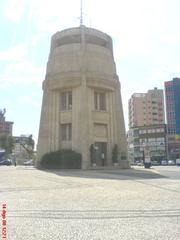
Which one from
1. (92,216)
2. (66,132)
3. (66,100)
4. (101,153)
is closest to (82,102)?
(66,100)

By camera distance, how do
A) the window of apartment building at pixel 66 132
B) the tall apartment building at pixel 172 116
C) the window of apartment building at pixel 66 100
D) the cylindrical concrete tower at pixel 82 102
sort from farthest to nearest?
the tall apartment building at pixel 172 116 → the window of apartment building at pixel 66 100 → the window of apartment building at pixel 66 132 → the cylindrical concrete tower at pixel 82 102

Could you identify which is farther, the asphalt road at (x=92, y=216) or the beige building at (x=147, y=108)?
the beige building at (x=147, y=108)

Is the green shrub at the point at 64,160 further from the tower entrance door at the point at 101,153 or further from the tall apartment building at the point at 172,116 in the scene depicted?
the tall apartment building at the point at 172,116

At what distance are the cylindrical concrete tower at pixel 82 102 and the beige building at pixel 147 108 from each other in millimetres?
91909

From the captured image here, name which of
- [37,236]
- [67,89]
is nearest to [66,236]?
[37,236]

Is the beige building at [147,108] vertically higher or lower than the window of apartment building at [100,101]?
higher

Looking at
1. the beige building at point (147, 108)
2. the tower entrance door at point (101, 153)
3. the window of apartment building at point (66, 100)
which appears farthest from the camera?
the beige building at point (147, 108)

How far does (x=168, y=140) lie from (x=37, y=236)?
4629 inches

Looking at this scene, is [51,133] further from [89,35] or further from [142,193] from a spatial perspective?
[142,193]

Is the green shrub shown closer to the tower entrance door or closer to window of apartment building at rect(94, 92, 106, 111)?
the tower entrance door

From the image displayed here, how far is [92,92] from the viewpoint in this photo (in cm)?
4216

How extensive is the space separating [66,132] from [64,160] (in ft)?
14.7

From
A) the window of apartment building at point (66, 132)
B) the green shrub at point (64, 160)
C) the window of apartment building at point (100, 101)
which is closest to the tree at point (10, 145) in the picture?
the window of apartment building at point (66, 132)

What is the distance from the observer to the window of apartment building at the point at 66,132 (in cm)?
4159
